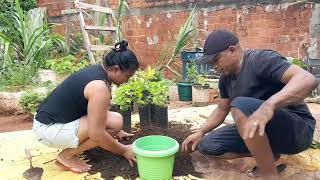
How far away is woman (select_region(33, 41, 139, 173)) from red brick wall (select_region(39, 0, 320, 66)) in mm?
3906

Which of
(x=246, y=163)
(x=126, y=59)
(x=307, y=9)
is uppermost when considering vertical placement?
(x=307, y=9)

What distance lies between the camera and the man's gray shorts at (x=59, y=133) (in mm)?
2613

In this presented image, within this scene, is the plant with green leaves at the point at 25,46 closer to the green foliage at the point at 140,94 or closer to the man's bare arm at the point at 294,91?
the green foliage at the point at 140,94

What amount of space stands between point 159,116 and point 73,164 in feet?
3.32

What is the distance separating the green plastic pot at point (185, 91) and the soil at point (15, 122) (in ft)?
7.19

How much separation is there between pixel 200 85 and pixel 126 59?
2.93 m

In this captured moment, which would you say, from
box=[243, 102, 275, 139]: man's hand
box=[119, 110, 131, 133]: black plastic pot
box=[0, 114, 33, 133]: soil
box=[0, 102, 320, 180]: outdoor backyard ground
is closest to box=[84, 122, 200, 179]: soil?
box=[0, 102, 320, 180]: outdoor backyard ground

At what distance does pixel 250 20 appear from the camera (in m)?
6.04

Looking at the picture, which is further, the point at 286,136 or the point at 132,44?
the point at 132,44

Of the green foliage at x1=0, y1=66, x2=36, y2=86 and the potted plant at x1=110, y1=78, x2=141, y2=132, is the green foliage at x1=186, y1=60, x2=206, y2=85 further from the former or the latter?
the green foliage at x1=0, y1=66, x2=36, y2=86

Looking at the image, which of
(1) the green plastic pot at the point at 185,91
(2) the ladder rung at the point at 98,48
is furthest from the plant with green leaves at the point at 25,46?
(1) the green plastic pot at the point at 185,91

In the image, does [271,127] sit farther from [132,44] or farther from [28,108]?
[132,44]

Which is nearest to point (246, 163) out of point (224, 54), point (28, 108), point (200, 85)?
point (224, 54)

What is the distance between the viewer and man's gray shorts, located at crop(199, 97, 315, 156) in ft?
7.31
